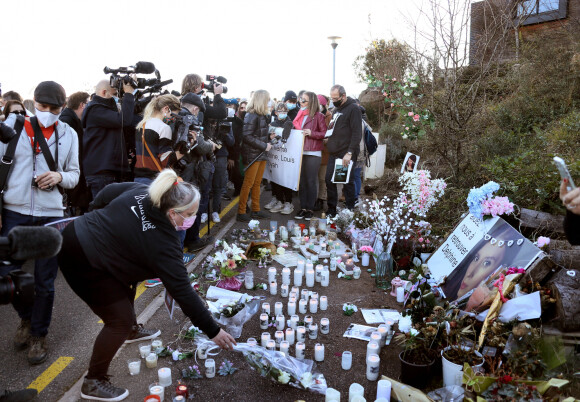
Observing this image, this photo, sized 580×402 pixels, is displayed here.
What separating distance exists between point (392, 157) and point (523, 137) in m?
4.64

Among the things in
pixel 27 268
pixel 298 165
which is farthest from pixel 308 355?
pixel 298 165

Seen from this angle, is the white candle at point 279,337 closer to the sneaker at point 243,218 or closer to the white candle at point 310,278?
the white candle at point 310,278

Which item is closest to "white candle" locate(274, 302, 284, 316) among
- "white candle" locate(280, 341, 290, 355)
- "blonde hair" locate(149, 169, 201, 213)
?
"white candle" locate(280, 341, 290, 355)

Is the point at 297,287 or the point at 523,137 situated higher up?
the point at 523,137

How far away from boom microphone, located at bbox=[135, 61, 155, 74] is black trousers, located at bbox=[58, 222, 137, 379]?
2.77 metres

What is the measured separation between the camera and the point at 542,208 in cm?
545

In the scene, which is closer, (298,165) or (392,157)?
(298,165)

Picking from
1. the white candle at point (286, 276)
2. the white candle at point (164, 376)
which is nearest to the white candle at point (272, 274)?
the white candle at point (286, 276)

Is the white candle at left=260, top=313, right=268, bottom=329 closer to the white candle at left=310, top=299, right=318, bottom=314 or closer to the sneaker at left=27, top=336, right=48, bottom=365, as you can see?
the white candle at left=310, top=299, right=318, bottom=314

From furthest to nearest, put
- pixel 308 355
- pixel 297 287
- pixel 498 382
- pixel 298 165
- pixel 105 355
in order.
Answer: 1. pixel 298 165
2. pixel 297 287
3. pixel 308 355
4. pixel 105 355
5. pixel 498 382

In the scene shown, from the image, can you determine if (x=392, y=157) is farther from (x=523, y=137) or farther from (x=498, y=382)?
(x=498, y=382)

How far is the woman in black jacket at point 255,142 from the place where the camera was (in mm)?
7703

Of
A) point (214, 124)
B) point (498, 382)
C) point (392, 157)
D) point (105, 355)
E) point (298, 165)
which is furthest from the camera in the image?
point (392, 157)

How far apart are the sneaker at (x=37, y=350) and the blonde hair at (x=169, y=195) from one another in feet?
6.09
